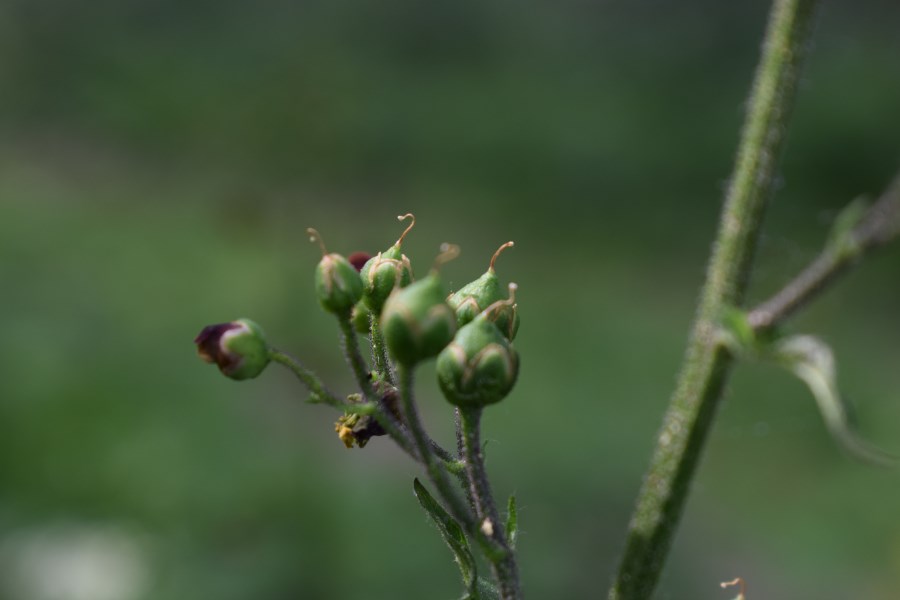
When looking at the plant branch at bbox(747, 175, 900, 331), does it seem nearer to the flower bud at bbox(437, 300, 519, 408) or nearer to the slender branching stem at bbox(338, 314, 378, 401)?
the flower bud at bbox(437, 300, 519, 408)

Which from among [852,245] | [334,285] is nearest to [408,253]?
[334,285]

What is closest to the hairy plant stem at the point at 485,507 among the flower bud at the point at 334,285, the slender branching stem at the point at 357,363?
the slender branching stem at the point at 357,363

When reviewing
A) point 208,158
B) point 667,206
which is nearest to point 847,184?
point 667,206

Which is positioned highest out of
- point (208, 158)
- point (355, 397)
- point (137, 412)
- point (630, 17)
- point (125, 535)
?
point (630, 17)

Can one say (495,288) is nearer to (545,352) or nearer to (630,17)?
(545,352)

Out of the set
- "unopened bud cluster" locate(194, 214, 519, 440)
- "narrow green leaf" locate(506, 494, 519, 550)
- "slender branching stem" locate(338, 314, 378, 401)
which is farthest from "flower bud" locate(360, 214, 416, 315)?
"narrow green leaf" locate(506, 494, 519, 550)
